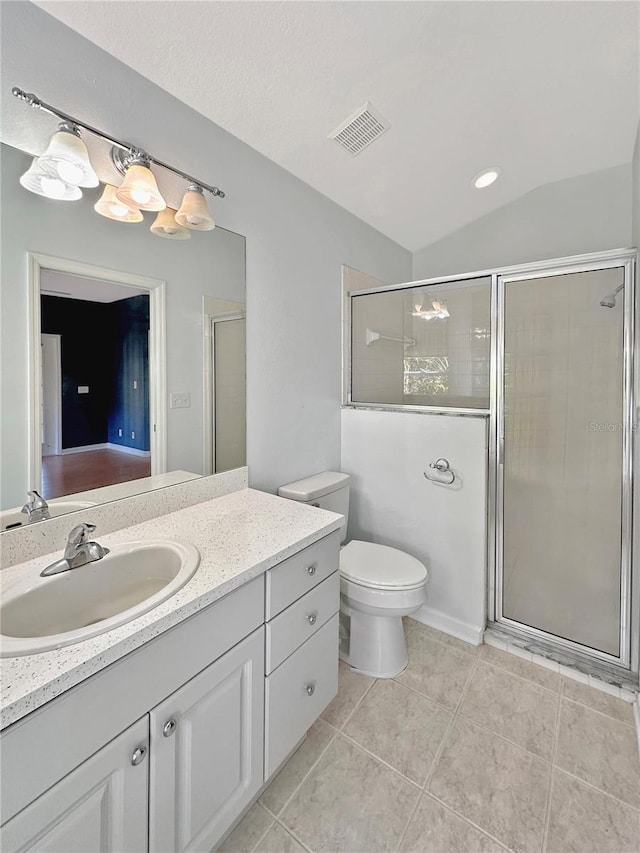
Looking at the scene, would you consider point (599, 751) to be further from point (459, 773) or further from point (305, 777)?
point (305, 777)

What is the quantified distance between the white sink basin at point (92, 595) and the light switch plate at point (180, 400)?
1.74 feet

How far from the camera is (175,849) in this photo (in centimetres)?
87

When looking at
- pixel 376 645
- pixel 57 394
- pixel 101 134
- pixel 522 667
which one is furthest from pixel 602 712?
pixel 101 134

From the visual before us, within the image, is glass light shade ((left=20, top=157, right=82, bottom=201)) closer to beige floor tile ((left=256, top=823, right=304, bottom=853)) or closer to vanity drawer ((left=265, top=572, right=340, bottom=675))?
Answer: vanity drawer ((left=265, top=572, right=340, bottom=675))

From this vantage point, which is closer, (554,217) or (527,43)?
(527,43)

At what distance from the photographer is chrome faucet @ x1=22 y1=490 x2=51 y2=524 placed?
3.51 feet

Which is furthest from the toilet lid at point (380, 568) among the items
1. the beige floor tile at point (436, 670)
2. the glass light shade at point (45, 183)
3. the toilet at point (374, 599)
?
the glass light shade at point (45, 183)

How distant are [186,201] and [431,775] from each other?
7.00 ft

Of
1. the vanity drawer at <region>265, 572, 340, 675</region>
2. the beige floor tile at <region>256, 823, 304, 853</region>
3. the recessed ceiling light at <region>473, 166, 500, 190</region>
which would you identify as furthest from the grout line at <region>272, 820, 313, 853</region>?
the recessed ceiling light at <region>473, 166, 500, 190</region>

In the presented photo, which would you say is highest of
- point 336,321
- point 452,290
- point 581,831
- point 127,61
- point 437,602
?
point 127,61

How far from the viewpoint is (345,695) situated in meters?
1.62

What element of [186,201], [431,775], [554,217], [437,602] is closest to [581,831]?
[431,775]

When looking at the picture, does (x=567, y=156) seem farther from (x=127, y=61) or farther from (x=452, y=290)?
(x=127, y=61)

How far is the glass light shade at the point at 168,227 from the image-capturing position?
1.34 meters
